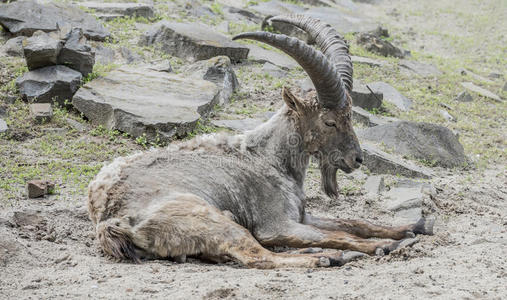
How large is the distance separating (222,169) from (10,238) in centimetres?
221

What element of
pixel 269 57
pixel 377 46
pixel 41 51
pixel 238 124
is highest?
pixel 41 51

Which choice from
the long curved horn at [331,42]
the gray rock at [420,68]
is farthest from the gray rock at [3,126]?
the gray rock at [420,68]

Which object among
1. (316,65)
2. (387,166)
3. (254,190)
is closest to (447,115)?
(387,166)

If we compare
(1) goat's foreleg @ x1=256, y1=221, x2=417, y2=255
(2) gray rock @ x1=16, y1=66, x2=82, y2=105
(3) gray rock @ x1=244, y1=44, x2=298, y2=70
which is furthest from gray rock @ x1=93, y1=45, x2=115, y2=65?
(1) goat's foreleg @ x1=256, y1=221, x2=417, y2=255

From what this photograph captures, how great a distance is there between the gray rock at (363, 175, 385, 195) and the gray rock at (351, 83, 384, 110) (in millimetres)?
3582

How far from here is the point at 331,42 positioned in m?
7.54

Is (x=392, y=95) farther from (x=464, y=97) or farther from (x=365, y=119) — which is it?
(x=365, y=119)

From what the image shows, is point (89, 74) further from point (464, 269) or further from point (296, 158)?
point (464, 269)

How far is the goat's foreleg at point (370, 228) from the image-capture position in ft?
→ 22.1

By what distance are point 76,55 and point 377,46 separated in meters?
9.16

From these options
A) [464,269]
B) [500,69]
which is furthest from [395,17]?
[464,269]

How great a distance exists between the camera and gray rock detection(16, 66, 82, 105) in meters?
10.2

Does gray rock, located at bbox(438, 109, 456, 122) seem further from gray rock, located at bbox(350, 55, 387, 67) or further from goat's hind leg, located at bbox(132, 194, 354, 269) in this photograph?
goat's hind leg, located at bbox(132, 194, 354, 269)

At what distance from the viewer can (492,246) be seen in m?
5.94
